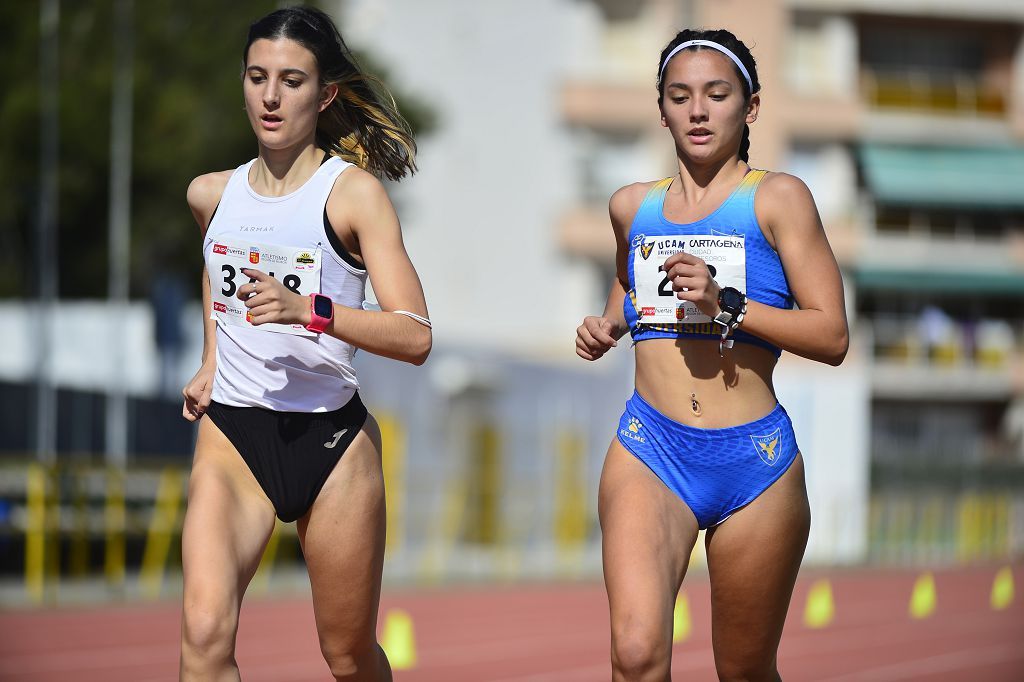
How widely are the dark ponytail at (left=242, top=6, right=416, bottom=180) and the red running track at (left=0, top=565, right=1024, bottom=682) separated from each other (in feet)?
17.9

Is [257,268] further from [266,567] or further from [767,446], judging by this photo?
[266,567]

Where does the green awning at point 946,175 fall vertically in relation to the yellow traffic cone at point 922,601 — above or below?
above

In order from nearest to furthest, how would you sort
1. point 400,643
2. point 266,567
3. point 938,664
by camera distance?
point 400,643
point 938,664
point 266,567

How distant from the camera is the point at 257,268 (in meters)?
5.25

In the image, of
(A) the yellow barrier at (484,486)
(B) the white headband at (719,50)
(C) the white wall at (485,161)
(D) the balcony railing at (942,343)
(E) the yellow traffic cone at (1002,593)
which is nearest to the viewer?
(B) the white headband at (719,50)

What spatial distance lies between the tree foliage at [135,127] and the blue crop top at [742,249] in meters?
33.4

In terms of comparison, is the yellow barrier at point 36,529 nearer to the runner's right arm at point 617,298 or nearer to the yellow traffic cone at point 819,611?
the yellow traffic cone at point 819,611

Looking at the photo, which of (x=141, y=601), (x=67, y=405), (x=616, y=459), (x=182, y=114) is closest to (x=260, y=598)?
(x=141, y=601)

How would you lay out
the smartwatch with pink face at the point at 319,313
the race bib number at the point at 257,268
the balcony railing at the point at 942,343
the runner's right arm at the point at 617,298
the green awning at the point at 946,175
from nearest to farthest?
the smartwatch with pink face at the point at 319,313 < the race bib number at the point at 257,268 < the runner's right arm at the point at 617,298 < the green awning at the point at 946,175 < the balcony railing at the point at 942,343

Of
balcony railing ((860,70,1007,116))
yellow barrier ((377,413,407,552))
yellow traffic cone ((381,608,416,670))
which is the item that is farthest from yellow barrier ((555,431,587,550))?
balcony railing ((860,70,1007,116))

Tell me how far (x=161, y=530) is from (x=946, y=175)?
95.3 feet

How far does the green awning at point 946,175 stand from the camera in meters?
42.6

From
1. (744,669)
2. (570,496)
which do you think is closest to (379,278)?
(744,669)

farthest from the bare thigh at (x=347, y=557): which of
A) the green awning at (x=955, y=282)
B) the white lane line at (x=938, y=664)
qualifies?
the green awning at (x=955, y=282)
